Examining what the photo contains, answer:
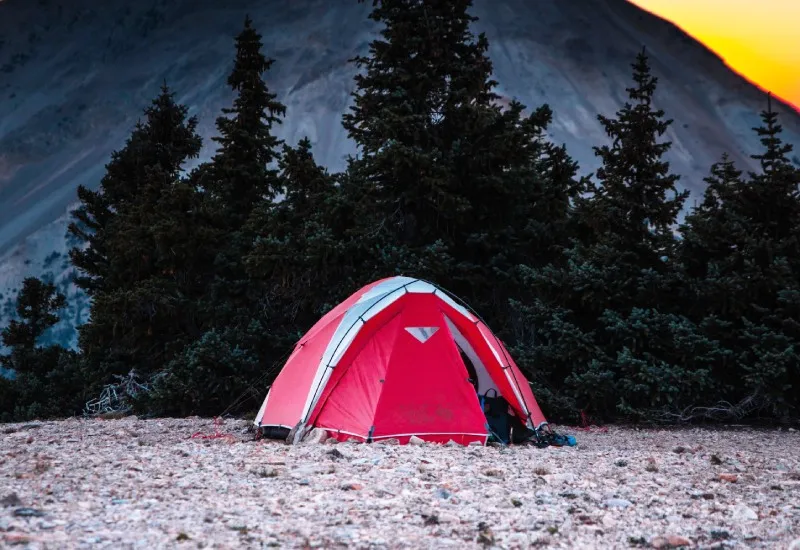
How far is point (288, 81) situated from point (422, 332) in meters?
136

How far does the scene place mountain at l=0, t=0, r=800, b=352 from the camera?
378 feet

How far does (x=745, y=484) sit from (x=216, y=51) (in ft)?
549

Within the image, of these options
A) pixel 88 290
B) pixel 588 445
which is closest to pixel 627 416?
pixel 588 445

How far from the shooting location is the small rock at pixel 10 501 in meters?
5.53

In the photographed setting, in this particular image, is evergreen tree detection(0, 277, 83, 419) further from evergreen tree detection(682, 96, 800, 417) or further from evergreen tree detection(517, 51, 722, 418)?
evergreen tree detection(682, 96, 800, 417)

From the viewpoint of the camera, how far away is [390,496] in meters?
6.34

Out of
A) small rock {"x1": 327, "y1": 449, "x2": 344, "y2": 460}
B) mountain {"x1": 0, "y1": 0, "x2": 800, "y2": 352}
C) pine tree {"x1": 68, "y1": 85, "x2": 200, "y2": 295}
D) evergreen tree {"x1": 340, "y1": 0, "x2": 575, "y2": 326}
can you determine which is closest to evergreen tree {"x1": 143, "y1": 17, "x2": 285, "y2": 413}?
evergreen tree {"x1": 340, "y1": 0, "x2": 575, "y2": 326}

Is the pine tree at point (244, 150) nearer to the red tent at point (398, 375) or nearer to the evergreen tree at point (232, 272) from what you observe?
the evergreen tree at point (232, 272)

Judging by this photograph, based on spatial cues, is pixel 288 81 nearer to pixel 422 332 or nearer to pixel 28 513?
pixel 422 332

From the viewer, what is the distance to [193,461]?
7.98 metres

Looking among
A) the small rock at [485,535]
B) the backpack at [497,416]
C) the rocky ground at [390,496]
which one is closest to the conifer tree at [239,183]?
the backpack at [497,416]

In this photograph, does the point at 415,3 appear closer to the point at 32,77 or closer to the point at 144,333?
the point at 144,333

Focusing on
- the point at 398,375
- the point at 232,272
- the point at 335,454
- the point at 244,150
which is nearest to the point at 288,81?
the point at 244,150

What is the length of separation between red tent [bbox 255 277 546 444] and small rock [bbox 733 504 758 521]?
14.4 feet
